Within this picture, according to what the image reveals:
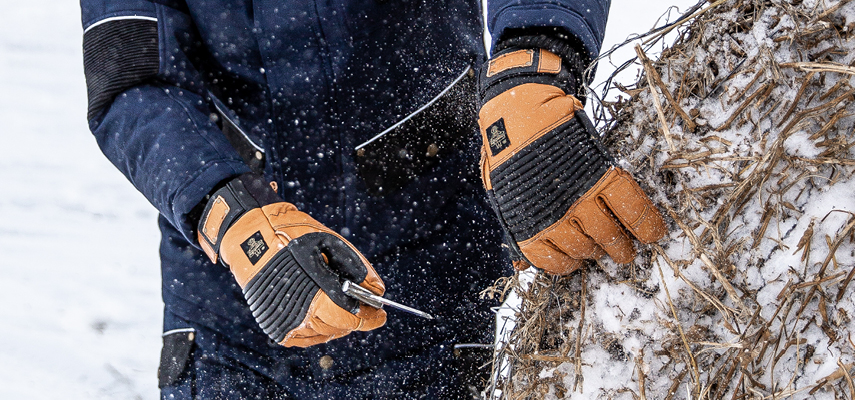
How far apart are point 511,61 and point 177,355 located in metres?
1.39

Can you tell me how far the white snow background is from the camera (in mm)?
3271

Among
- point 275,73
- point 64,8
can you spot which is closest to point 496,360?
point 275,73

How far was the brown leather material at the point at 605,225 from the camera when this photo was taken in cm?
107

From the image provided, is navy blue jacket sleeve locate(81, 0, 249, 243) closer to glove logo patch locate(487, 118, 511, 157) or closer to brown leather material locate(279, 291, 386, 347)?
brown leather material locate(279, 291, 386, 347)

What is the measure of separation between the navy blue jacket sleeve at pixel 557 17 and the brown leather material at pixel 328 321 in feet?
2.32

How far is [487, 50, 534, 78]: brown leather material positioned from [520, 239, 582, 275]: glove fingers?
371mm

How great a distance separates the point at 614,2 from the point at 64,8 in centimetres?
427

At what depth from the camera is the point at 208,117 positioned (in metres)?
1.84

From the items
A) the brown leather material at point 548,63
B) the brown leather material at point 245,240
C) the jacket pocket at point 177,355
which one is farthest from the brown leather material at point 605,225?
the jacket pocket at point 177,355

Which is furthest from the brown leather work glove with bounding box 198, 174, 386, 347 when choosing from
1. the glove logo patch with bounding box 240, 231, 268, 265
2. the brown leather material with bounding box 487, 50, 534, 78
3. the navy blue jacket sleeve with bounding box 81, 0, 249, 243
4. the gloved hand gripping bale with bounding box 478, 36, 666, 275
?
the brown leather material with bounding box 487, 50, 534, 78

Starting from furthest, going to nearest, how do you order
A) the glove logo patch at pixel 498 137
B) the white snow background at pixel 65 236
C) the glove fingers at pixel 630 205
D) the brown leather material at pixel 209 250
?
the white snow background at pixel 65 236
the brown leather material at pixel 209 250
the glove logo patch at pixel 498 137
the glove fingers at pixel 630 205

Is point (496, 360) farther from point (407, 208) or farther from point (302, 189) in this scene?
point (302, 189)

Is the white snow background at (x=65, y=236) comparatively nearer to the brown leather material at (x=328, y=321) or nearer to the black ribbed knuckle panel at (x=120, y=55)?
the black ribbed knuckle panel at (x=120, y=55)

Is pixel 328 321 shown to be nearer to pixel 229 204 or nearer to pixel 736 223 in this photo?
pixel 229 204
